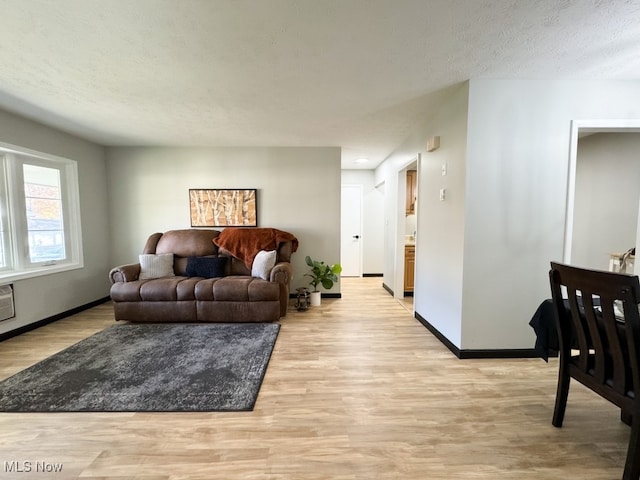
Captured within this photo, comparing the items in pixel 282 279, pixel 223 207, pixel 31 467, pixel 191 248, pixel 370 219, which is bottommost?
pixel 31 467

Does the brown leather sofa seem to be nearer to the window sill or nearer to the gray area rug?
the gray area rug

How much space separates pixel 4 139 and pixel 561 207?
5435mm

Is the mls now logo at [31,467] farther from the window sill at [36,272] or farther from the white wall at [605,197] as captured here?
the white wall at [605,197]

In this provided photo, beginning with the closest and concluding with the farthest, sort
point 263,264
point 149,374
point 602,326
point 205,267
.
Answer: point 602,326 → point 149,374 → point 263,264 → point 205,267

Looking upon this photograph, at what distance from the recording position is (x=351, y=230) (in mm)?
5672

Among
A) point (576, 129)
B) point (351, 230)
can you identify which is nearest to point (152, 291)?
point (351, 230)

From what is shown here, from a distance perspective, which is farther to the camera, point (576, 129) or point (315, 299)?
point (315, 299)

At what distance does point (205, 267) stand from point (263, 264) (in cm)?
82

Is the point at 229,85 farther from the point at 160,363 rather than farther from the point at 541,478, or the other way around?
the point at 541,478

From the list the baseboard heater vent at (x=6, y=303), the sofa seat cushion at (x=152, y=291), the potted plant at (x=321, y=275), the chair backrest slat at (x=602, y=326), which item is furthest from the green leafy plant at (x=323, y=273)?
the baseboard heater vent at (x=6, y=303)

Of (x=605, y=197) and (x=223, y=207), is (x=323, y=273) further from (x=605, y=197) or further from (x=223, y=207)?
(x=605, y=197)

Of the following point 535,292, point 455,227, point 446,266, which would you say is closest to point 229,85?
point 455,227

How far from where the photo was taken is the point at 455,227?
2.38m

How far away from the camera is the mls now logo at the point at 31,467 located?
1.27m
